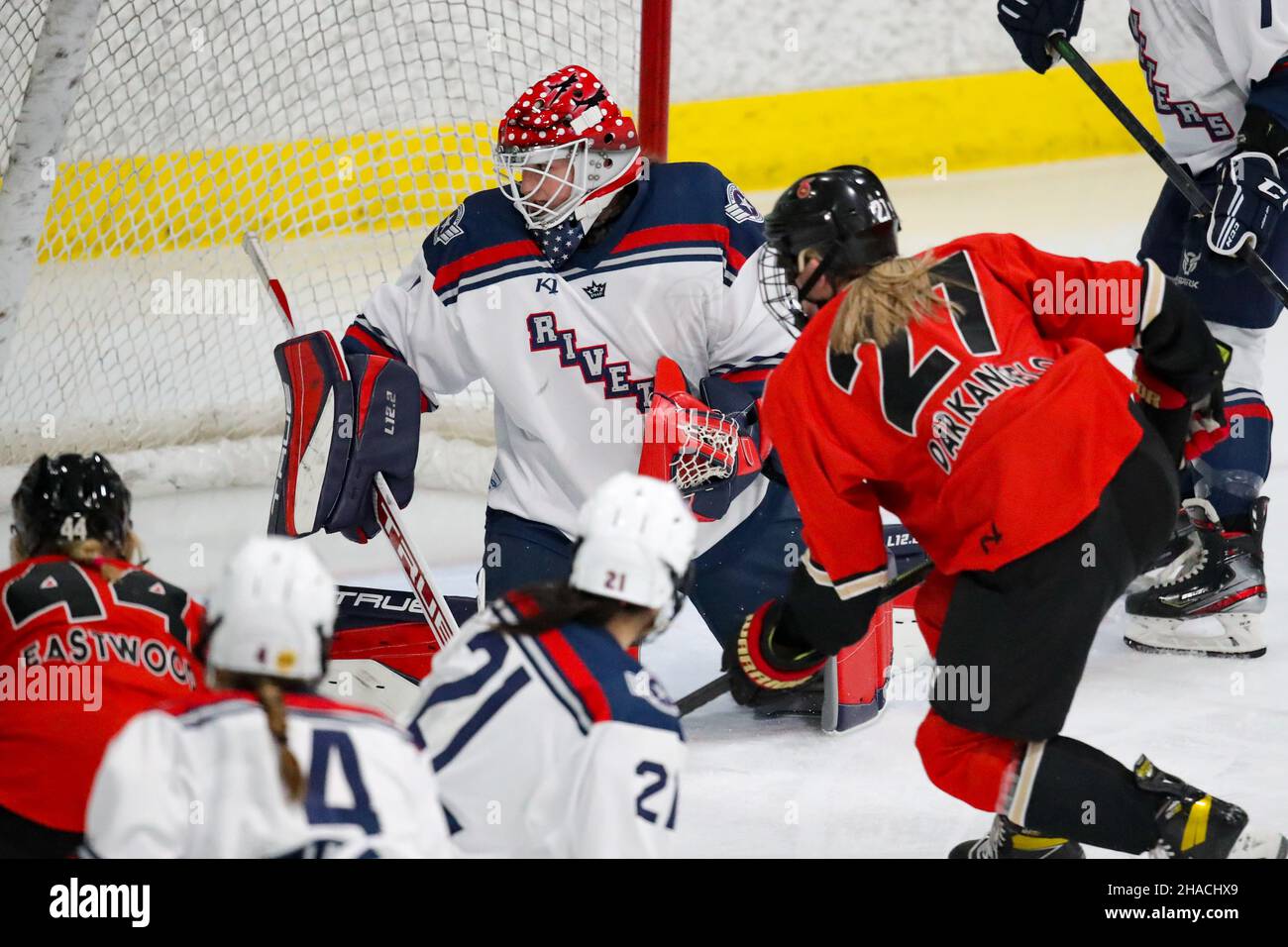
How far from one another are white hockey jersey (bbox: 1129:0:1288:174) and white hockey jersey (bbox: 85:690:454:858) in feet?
7.34

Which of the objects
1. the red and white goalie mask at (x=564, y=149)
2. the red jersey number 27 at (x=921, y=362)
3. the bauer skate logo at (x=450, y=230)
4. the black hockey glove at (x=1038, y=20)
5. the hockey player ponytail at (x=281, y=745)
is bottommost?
the hockey player ponytail at (x=281, y=745)

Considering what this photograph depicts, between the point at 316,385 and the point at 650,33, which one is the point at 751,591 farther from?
the point at 650,33

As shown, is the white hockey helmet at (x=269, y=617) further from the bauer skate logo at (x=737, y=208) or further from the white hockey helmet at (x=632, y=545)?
the bauer skate logo at (x=737, y=208)

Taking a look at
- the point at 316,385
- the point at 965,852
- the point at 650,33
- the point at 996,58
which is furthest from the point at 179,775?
the point at 996,58

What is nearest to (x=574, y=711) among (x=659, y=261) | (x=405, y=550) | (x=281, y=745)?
(x=281, y=745)

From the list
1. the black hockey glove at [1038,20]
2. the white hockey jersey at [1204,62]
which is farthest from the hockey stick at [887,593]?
the black hockey glove at [1038,20]

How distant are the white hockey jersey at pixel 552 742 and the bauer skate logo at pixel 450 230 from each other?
1.40 m

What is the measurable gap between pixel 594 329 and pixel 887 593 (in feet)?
3.04

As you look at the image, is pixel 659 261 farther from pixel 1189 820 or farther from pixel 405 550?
pixel 1189 820

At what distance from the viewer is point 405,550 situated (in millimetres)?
2830

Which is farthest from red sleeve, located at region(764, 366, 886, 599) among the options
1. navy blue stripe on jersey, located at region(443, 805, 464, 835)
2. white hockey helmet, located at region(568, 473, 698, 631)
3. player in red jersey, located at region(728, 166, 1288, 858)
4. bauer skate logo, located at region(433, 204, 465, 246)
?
bauer skate logo, located at region(433, 204, 465, 246)

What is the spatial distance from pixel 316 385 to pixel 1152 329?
1330mm

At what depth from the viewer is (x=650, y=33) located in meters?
3.45

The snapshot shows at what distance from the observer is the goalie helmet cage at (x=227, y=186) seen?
13.2ft
